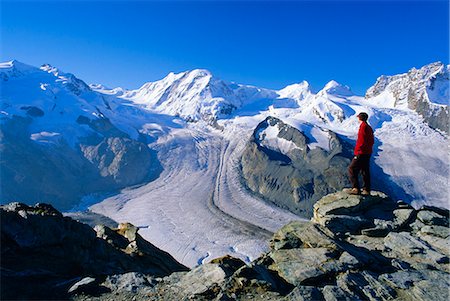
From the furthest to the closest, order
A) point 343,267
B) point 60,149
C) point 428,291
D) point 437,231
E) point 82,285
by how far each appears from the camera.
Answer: point 60,149 < point 437,231 < point 343,267 < point 82,285 < point 428,291

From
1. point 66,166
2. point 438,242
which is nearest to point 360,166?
point 438,242

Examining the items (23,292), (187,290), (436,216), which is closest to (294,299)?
(187,290)

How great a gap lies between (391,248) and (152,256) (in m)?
9.54

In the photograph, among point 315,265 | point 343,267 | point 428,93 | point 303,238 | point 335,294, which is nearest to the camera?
point 335,294

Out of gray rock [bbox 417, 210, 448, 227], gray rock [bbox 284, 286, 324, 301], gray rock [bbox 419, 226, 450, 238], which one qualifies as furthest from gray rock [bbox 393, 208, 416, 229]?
gray rock [bbox 284, 286, 324, 301]

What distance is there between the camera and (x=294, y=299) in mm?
8562

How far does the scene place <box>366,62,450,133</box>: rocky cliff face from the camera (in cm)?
15325

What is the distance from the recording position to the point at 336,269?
31.9ft

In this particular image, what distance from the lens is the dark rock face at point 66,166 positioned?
117 metres

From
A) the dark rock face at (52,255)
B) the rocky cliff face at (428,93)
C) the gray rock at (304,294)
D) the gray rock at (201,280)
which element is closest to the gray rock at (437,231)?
the gray rock at (304,294)

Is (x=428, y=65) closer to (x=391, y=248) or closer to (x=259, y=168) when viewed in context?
(x=259, y=168)

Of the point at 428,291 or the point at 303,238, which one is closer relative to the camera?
the point at 428,291

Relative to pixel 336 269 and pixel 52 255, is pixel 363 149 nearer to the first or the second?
pixel 336 269

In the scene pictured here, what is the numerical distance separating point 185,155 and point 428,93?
11635 cm
